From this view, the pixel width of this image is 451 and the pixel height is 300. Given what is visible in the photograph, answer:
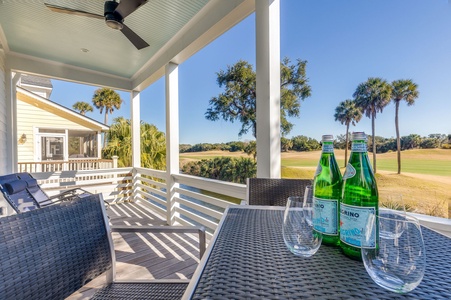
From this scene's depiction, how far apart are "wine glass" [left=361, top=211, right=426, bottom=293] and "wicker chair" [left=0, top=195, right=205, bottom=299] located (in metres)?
0.85

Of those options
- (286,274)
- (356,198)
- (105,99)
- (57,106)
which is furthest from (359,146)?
(105,99)

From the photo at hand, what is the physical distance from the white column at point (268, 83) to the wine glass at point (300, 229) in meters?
1.26

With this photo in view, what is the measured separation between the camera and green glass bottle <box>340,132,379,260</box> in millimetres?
575

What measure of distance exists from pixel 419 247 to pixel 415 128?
4.07 feet

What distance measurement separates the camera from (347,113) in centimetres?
167

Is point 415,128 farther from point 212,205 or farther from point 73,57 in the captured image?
point 73,57

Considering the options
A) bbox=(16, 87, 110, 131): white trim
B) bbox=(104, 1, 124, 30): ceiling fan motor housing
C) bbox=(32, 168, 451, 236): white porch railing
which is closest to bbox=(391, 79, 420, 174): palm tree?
bbox=(32, 168, 451, 236): white porch railing

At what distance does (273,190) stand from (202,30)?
7.27 ft

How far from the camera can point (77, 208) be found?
100 centimetres

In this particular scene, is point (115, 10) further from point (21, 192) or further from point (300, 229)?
point (21, 192)

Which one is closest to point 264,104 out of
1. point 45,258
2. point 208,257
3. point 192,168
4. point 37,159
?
point 208,257

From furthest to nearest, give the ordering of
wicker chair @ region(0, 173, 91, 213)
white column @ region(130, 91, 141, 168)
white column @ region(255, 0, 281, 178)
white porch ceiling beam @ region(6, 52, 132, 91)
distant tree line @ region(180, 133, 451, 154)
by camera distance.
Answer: white column @ region(130, 91, 141, 168), white porch ceiling beam @ region(6, 52, 132, 91), wicker chair @ region(0, 173, 91, 213), white column @ region(255, 0, 281, 178), distant tree line @ region(180, 133, 451, 154)

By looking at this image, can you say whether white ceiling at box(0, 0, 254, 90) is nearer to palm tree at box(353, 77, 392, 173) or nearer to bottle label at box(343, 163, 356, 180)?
palm tree at box(353, 77, 392, 173)

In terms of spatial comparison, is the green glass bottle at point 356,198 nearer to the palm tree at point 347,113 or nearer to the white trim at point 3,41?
the palm tree at point 347,113
